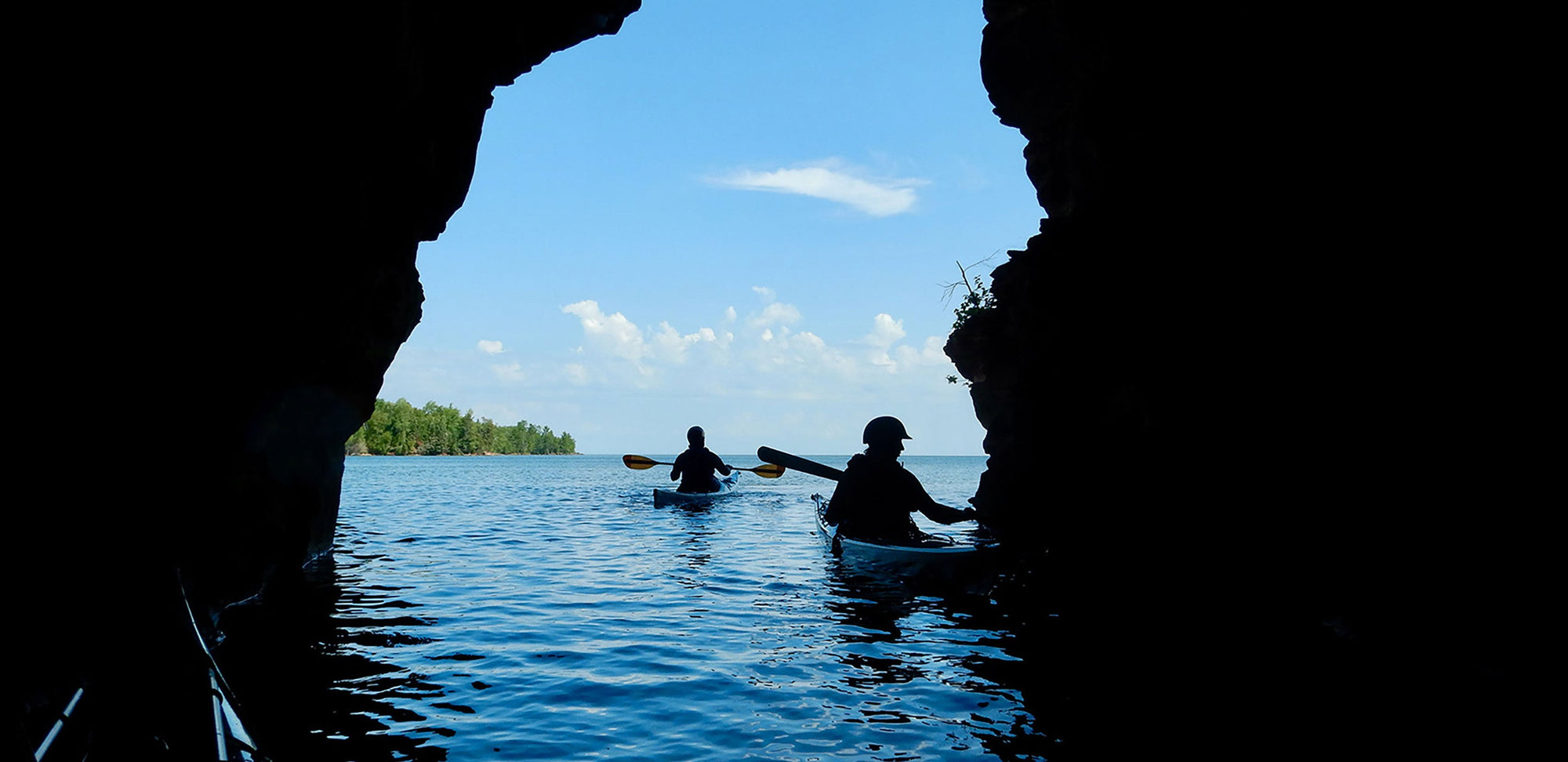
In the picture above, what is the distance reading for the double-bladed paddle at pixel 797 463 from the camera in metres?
16.2

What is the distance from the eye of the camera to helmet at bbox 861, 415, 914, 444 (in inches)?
476

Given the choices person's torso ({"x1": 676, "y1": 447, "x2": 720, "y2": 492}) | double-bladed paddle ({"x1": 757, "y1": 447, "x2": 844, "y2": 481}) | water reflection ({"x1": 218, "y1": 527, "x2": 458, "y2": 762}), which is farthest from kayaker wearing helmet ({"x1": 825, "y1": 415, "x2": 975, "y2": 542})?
person's torso ({"x1": 676, "y1": 447, "x2": 720, "y2": 492})

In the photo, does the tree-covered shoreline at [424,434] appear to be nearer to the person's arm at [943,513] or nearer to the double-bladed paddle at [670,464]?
the double-bladed paddle at [670,464]

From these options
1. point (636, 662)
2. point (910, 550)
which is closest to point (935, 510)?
point (910, 550)

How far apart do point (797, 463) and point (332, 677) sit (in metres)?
10.6

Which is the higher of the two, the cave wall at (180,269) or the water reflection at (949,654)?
the cave wall at (180,269)

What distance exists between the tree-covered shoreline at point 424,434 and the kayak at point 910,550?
324 feet

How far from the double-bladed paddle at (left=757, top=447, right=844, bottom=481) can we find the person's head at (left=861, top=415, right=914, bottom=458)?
11.3ft

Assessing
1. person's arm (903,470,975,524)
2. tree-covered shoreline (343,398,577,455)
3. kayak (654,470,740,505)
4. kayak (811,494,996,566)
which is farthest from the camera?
tree-covered shoreline (343,398,577,455)

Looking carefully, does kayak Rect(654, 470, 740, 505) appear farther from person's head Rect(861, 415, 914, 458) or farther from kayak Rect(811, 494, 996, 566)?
person's head Rect(861, 415, 914, 458)

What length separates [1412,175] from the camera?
695cm

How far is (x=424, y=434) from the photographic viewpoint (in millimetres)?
122375

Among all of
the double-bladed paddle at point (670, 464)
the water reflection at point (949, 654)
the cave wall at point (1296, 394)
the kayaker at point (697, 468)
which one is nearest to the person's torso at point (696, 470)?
the kayaker at point (697, 468)

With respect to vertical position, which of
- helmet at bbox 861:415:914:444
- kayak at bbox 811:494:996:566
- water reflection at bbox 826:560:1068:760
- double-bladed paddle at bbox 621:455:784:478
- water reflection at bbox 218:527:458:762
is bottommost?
water reflection at bbox 218:527:458:762
